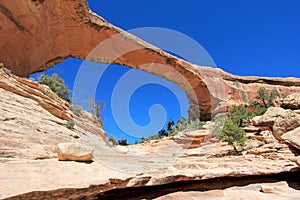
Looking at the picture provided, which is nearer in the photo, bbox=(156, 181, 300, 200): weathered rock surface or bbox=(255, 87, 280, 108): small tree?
bbox=(156, 181, 300, 200): weathered rock surface

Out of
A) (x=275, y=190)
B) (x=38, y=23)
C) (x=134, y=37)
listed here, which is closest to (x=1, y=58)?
(x=38, y=23)

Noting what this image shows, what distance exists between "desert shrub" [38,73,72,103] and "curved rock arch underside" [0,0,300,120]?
83 centimetres

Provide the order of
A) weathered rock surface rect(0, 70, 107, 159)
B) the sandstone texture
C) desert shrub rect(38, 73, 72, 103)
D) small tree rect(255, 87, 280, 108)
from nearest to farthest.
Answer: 1. the sandstone texture
2. weathered rock surface rect(0, 70, 107, 159)
3. desert shrub rect(38, 73, 72, 103)
4. small tree rect(255, 87, 280, 108)

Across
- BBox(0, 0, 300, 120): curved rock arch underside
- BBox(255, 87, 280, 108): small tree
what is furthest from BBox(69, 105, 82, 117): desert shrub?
BBox(255, 87, 280, 108): small tree

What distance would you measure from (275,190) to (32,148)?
5.12m

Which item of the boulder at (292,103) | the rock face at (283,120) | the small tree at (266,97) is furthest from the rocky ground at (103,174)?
the small tree at (266,97)

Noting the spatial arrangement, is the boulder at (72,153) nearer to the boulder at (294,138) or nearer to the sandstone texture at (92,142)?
the sandstone texture at (92,142)

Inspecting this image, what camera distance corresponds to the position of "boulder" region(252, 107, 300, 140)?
28.9 feet

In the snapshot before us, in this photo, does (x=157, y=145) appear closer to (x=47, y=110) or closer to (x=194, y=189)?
(x=47, y=110)

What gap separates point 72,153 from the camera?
12.7 ft

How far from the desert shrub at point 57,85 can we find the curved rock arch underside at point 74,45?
0.83m

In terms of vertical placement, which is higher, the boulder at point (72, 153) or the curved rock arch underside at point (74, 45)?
the curved rock arch underside at point (74, 45)

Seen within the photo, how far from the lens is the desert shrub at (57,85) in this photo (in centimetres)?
1452

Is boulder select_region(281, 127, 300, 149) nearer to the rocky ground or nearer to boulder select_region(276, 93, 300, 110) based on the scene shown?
the rocky ground
